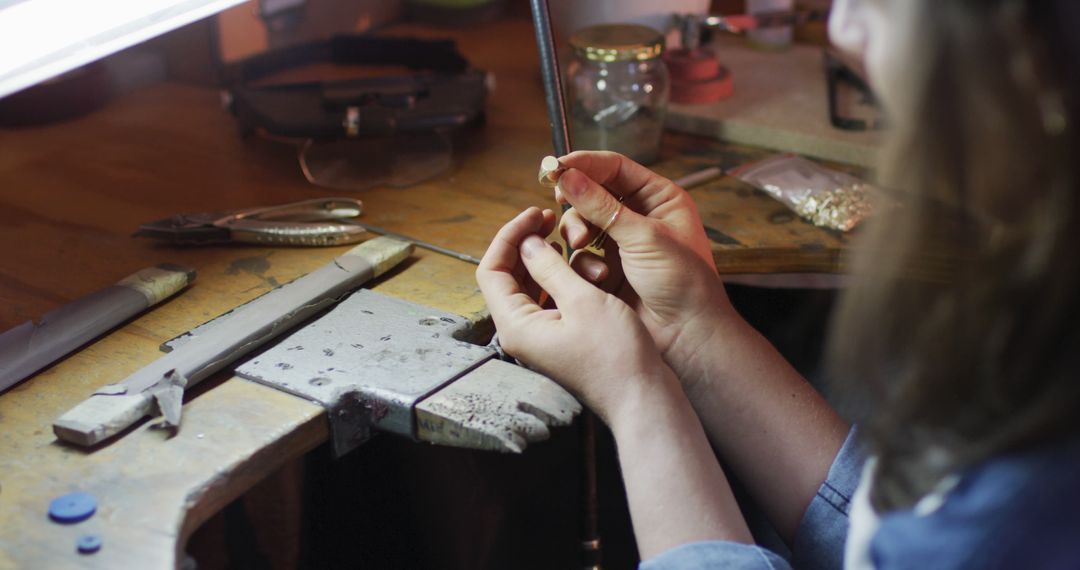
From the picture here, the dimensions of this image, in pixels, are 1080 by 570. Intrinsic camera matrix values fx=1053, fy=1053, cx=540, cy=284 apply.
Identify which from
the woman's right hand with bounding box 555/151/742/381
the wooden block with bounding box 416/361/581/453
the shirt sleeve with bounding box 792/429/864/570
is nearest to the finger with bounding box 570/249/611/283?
the woman's right hand with bounding box 555/151/742/381

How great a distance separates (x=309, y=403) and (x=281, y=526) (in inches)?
16.3

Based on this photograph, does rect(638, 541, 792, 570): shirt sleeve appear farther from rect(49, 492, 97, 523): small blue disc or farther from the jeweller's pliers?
Result: the jeweller's pliers

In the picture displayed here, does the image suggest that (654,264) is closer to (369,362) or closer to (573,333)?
(573,333)

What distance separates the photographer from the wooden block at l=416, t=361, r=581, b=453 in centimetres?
67

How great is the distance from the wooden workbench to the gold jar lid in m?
0.11

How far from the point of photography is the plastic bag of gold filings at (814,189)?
998mm

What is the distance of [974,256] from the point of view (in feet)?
1.58

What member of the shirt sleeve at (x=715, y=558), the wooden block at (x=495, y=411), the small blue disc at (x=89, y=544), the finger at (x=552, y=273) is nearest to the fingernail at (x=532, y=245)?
the finger at (x=552, y=273)

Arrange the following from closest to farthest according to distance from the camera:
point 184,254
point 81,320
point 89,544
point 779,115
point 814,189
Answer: point 89,544 < point 81,320 < point 184,254 < point 814,189 < point 779,115

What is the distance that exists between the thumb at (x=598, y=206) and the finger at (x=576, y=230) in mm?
17

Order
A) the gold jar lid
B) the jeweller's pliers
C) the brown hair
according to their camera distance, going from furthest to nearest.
→ the gold jar lid
the jeweller's pliers
the brown hair

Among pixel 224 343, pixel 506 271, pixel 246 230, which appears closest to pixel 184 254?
pixel 246 230

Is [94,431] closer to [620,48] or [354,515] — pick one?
[354,515]

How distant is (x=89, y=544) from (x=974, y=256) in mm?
485
